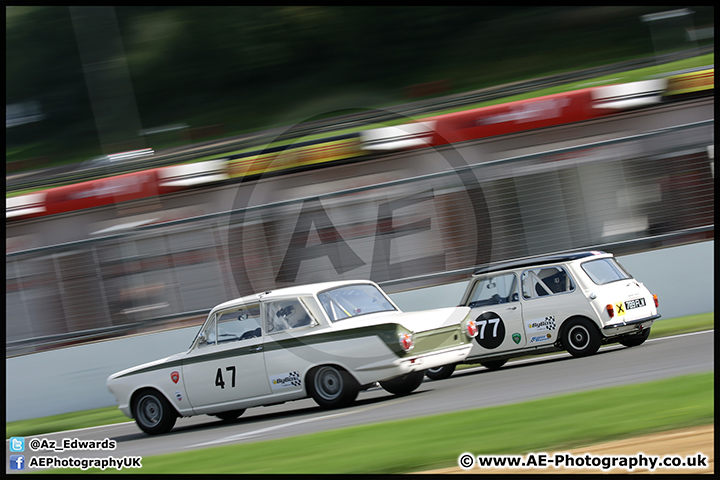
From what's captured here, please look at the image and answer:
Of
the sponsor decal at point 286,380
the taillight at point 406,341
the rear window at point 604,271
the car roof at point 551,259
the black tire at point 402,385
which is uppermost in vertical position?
the car roof at point 551,259

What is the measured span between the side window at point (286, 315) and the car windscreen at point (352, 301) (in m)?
0.25

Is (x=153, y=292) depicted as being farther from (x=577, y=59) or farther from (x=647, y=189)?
(x=577, y=59)

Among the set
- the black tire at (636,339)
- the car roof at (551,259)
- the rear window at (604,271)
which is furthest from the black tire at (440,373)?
the black tire at (636,339)

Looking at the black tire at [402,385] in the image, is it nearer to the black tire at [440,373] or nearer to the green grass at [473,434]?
the black tire at [440,373]

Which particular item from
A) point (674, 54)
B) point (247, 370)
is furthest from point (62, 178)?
point (674, 54)

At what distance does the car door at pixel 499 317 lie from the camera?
9266 mm

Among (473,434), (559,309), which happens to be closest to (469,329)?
(559,309)

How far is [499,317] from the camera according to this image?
9.38 meters

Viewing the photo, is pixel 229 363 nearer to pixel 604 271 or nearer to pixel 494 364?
pixel 494 364

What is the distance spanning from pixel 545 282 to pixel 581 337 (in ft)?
2.81

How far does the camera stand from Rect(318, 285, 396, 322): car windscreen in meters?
7.91

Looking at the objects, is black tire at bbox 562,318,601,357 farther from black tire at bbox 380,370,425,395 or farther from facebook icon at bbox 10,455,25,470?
facebook icon at bbox 10,455,25,470

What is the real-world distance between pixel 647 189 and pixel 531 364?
4436mm

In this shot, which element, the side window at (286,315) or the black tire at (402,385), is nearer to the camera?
the side window at (286,315)
